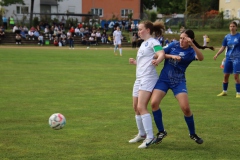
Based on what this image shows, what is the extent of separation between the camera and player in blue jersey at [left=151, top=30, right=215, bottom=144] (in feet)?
28.9

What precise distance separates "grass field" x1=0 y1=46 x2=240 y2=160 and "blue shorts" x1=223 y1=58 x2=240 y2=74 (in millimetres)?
842

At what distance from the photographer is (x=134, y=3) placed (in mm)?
89938

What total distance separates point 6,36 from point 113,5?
34868 millimetres

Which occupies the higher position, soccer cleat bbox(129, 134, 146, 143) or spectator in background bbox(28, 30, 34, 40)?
spectator in background bbox(28, 30, 34, 40)

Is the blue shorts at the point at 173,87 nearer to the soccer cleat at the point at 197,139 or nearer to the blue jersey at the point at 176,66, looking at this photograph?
the blue jersey at the point at 176,66

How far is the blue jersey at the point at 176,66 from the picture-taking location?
29.3ft

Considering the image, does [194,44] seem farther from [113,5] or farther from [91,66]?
[113,5]

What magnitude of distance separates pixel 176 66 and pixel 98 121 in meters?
2.92

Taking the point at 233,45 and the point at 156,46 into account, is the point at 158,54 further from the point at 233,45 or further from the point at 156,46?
the point at 233,45

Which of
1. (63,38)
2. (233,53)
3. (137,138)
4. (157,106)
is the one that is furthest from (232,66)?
(63,38)

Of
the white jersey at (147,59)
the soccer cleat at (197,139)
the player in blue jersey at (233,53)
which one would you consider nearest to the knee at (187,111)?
the soccer cleat at (197,139)

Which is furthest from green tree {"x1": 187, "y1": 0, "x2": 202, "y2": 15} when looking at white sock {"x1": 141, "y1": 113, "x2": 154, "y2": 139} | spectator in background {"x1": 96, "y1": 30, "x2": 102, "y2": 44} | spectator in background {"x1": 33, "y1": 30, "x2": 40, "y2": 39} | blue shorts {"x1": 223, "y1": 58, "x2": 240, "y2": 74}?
white sock {"x1": 141, "y1": 113, "x2": 154, "y2": 139}

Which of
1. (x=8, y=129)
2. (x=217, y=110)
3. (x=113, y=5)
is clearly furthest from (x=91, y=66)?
(x=113, y=5)

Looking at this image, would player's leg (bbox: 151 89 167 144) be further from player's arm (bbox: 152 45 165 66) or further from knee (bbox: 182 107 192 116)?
player's arm (bbox: 152 45 165 66)
